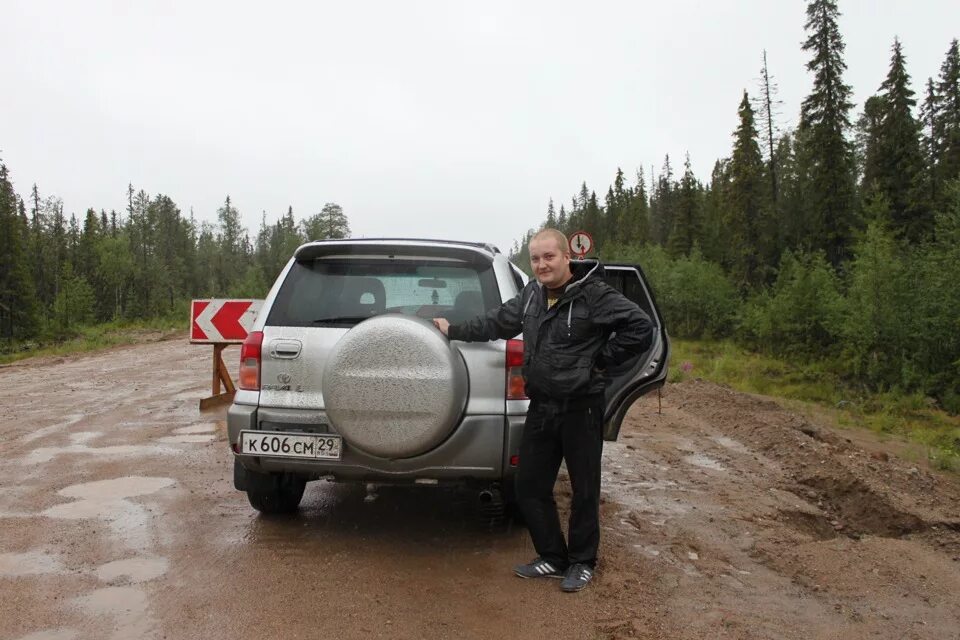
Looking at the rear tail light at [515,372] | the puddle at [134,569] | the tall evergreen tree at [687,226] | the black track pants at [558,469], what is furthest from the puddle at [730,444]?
the tall evergreen tree at [687,226]

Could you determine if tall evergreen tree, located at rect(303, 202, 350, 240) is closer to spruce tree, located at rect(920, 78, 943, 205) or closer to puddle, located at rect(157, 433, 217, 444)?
spruce tree, located at rect(920, 78, 943, 205)

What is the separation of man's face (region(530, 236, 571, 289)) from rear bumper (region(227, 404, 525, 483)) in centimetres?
82

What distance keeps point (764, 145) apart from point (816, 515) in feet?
152

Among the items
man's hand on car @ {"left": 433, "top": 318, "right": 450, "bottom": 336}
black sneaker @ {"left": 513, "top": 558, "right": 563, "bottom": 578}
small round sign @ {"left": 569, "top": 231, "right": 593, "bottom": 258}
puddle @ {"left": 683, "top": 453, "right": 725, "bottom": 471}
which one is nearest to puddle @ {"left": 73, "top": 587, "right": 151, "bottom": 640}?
black sneaker @ {"left": 513, "top": 558, "right": 563, "bottom": 578}

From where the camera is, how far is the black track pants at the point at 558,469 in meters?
3.84

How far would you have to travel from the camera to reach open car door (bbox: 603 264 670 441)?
18.3ft

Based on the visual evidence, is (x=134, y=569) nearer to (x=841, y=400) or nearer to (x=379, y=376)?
(x=379, y=376)

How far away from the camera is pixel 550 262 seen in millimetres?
3877

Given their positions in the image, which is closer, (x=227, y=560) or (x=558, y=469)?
(x=558, y=469)

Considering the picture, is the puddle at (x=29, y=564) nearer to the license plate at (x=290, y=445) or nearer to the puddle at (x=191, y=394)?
the license plate at (x=290, y=445)

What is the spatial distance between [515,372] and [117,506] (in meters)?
3.34

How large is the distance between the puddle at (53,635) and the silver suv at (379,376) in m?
1.25

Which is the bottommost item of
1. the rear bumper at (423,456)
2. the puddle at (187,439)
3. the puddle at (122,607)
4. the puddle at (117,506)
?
the puddle at (122,607)

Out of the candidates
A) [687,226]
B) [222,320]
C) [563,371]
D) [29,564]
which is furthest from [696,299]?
[29,564]
